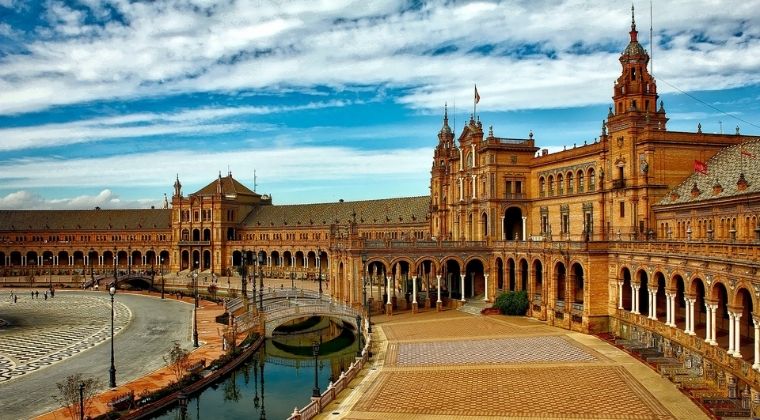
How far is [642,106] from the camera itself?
6072 cm

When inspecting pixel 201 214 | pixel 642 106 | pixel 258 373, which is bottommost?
pixel 258 373

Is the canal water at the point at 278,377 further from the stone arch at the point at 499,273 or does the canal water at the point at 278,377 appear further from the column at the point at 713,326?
the column at the point at 713,326

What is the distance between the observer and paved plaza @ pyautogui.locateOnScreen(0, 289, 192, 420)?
143 ft

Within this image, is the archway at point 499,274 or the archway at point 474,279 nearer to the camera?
the archway at point 499,274

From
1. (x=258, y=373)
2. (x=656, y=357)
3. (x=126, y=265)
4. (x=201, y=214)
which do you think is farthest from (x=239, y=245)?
(x=656, y=357)

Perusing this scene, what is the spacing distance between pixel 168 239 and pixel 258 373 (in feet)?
297

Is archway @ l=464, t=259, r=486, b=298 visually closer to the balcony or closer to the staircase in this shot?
the staircase

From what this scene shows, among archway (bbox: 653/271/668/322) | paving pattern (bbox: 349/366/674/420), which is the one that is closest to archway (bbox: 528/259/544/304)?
archway (bbox: 653/271/668/322)

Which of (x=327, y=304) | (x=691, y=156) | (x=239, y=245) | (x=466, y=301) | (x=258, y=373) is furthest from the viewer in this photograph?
(x=239, y=245)

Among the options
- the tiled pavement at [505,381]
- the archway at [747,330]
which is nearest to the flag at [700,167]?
the tiled pavement at [505,381]

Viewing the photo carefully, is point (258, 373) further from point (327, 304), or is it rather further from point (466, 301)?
point (466, 301)

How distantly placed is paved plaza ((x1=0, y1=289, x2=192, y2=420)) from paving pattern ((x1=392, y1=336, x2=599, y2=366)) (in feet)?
59.6

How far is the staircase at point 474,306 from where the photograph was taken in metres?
68.3

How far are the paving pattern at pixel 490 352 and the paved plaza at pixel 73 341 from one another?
18.2m
